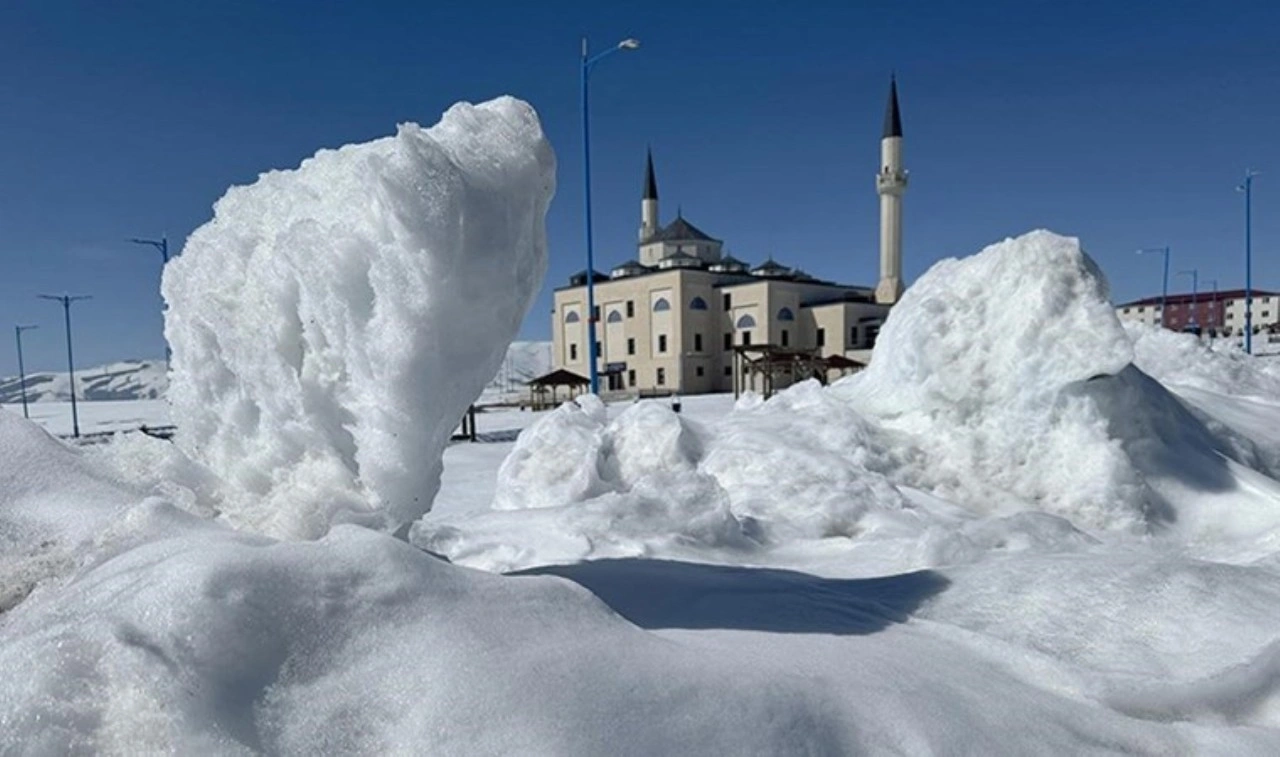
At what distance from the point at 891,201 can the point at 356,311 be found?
4588 centimetres

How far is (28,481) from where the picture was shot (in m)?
2.65

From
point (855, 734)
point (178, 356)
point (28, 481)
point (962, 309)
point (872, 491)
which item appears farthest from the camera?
point (962, 309)

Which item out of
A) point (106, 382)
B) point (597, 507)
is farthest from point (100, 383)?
point (597, 507)

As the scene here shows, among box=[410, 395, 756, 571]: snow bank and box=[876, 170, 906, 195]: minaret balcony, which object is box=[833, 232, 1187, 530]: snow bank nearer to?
box=[410, 395, 756, 571]: snow bank

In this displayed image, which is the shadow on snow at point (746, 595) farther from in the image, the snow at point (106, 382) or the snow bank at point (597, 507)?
the snow at point (106, 382)

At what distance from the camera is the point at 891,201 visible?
146ft

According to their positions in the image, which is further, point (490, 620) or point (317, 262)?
point (317, 262)

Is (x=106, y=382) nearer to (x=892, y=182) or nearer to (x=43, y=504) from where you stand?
(x=892, y=182)

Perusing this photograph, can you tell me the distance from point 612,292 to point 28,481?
46.4 metres

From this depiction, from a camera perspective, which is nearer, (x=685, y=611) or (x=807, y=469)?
(x=685, y=611)

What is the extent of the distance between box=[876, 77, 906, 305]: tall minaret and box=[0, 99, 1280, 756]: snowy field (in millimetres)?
41474

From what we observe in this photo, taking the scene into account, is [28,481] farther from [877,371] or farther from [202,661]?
[877,371]

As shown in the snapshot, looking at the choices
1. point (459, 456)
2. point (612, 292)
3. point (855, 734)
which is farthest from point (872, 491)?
point (612, 292)

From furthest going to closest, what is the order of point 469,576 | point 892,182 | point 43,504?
point 892,182, point 43,504, point 469,576
